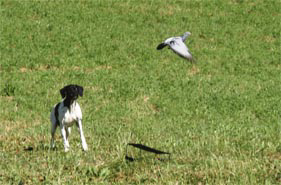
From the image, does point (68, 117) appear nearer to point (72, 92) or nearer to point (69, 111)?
point (69, 111)

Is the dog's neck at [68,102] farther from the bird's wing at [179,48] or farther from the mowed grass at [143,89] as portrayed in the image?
the bird's wing at [179,48]

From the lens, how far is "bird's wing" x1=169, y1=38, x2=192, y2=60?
7766 mm

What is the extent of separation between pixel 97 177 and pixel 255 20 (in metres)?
25.2

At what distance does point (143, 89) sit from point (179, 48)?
10.9m

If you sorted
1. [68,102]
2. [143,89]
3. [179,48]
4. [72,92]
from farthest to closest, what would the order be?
Result: [143,89] < [68,102] < [72,92] < [179,48]

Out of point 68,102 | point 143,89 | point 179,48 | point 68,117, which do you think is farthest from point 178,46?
point 143,89

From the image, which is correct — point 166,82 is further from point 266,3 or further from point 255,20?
point 266,3

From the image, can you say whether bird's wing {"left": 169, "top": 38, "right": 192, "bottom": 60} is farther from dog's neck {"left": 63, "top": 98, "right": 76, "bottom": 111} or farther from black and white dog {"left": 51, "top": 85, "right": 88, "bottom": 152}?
dog's neck {"left": 63, "top": 98, "right": 76, "bottom": 111}

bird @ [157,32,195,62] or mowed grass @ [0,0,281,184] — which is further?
bird @ [157,32,195,62]

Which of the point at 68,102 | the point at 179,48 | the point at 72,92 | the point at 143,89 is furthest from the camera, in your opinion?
the point at 143,89

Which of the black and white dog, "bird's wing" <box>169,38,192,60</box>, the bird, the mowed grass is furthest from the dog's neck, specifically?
"bird's wing" <box>169,38,192,60</box>

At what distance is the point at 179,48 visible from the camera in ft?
26.0

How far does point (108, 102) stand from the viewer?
55.4 feet

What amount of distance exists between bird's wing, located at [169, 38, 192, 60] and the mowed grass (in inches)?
60.5
